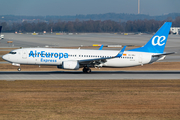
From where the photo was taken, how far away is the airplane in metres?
44.7

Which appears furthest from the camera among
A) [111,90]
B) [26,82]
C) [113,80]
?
[113,80]

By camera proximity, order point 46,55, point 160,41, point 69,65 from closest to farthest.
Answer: point 69,65, point 46,55, point 160,41

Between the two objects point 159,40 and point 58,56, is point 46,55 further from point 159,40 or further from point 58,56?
point 159,40

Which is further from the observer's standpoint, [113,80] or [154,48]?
[154,48]

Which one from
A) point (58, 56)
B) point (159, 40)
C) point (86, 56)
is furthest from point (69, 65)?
point (159, 40)

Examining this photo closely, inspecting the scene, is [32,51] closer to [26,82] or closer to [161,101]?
[26,82]

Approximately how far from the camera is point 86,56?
4584 cm

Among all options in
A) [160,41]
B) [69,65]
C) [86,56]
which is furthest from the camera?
[160,41]

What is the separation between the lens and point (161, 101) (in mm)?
28391

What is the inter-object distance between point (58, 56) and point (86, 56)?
14.5 ft

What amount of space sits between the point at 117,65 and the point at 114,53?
198 centimetres

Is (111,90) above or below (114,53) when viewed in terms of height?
below

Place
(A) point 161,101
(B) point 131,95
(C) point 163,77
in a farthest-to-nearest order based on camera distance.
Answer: (C) point 163,77, (B) point 131,95, (A) point 161,101

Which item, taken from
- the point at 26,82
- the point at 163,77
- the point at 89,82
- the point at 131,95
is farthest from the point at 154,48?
the point at 26,82
